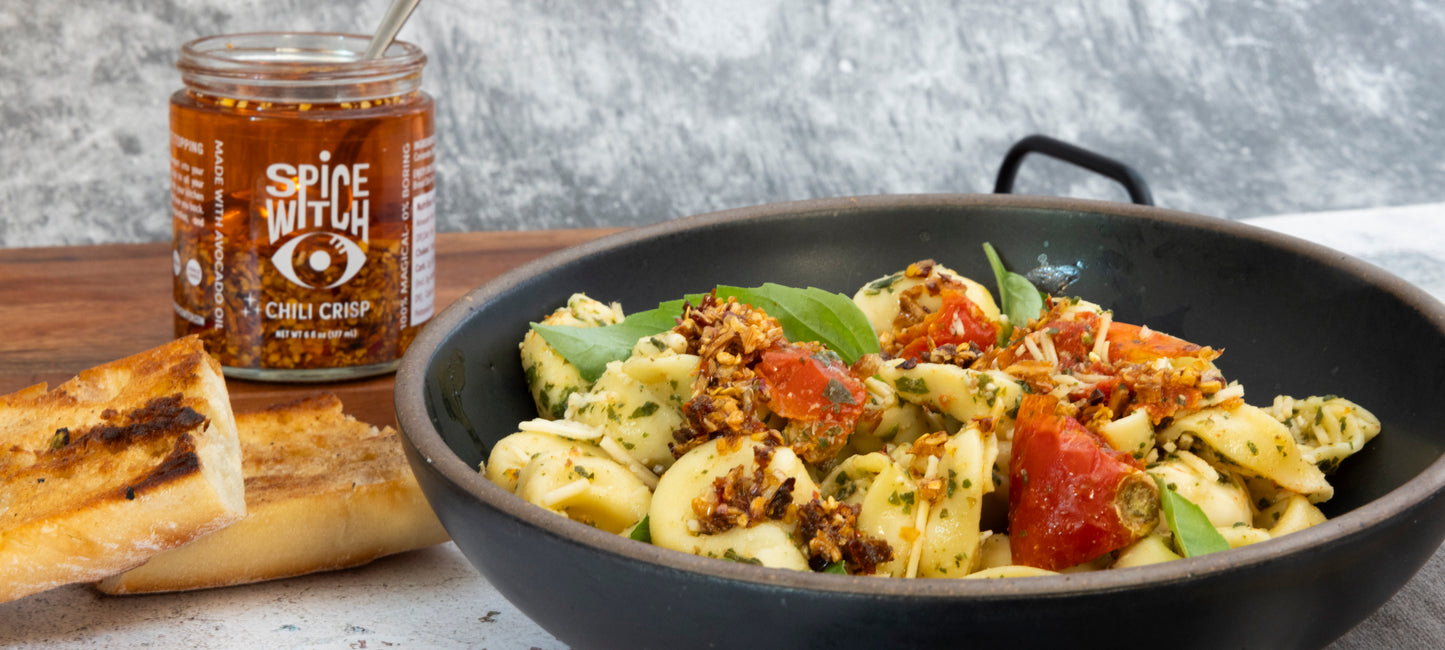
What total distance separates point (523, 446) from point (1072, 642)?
56 cm

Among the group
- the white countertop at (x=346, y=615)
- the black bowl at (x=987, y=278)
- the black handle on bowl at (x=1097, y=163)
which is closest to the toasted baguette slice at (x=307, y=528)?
the white countertop at (x=346, y=615)

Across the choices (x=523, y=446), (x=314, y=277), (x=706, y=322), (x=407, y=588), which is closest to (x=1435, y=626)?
(x=706, y=322)

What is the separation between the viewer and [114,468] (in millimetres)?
1364

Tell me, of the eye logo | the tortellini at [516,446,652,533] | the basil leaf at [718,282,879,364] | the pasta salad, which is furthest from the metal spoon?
the tortellini at [516,446,652,533]

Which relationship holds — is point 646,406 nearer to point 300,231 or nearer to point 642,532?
point 642,532

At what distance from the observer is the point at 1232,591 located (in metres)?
0.89

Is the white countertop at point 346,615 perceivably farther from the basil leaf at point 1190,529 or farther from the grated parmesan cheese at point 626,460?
the basil leaf at point 1190,529

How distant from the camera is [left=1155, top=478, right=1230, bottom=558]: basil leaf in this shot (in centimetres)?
104

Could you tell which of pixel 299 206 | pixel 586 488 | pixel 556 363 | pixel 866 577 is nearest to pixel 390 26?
pixel 299 206

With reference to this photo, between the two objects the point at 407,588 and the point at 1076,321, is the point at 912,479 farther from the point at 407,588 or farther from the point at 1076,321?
the point at 407,588

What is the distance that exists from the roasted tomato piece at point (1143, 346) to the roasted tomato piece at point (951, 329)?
13cm

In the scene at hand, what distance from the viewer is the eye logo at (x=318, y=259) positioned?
1659mm

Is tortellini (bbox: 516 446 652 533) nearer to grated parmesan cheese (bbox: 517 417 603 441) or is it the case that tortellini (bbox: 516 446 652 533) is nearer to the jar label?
grated parmesan cheese (bbox: 517 417 603 441)

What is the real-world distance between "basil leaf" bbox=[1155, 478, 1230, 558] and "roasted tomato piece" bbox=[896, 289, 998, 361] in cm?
38
